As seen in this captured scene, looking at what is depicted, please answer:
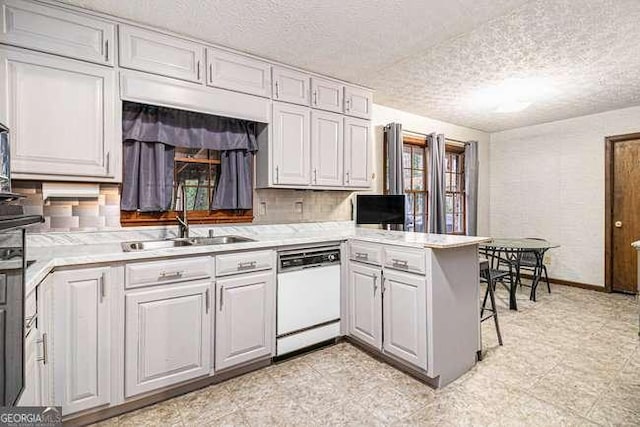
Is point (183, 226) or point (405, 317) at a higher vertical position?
point (183, 226)

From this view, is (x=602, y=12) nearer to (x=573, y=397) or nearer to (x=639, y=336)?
(x=573, y=397)

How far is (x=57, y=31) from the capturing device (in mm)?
1968

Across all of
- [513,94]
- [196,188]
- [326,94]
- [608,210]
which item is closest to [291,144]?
[326,94]

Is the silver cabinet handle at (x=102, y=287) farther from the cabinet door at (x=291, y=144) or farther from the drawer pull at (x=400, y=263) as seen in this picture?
the drawer pull at (x=400, y=263)

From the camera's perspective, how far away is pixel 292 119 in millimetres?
2936

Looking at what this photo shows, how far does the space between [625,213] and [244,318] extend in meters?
5.19

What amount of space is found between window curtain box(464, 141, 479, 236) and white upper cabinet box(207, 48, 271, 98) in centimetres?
367

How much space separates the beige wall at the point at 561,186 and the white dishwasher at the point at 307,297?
4.11m

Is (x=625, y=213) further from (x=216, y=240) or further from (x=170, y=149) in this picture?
(x=170, y=149)

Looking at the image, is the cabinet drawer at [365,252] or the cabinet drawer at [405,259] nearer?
the cabinet drawer at [405,259]

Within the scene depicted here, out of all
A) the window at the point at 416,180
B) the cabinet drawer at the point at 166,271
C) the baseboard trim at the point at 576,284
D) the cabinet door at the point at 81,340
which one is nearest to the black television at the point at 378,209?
the window at the point at 416,180

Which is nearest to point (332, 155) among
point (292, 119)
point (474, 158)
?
point (292, 119)

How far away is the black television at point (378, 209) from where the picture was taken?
12.0 ft

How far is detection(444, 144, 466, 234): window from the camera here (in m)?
5.16
